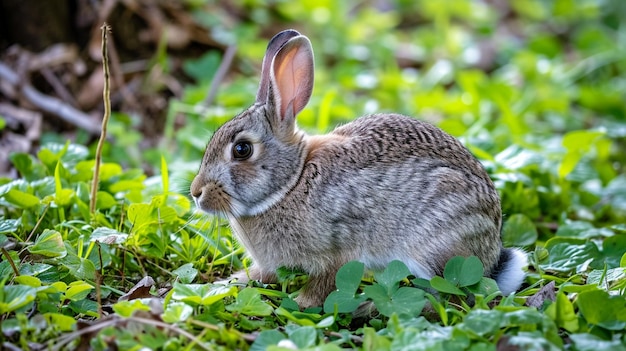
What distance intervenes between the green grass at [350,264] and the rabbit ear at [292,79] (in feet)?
2.34

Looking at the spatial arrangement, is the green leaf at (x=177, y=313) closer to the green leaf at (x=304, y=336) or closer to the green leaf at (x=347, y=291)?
the green leaf at (x=304, y=336)

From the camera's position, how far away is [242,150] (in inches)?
158

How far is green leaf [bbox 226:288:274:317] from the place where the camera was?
340 cm

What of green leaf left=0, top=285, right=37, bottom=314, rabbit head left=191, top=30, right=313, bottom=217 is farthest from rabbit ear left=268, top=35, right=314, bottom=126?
green leaf left=0, top=285, right=37, bottom=314

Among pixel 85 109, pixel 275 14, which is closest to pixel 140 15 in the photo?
pixel 85 109

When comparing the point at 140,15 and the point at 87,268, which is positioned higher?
the point at 140,15

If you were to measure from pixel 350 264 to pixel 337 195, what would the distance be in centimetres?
39

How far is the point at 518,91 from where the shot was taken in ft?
25.1

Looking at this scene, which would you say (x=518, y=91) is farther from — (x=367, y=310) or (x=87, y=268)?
(x=87, y=268)

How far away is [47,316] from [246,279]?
1200 millimetres

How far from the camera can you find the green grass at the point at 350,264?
3.16 m

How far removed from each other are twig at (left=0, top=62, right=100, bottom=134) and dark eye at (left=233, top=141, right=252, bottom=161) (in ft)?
7.91

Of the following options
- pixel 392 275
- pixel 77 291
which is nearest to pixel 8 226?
pixel 77 291

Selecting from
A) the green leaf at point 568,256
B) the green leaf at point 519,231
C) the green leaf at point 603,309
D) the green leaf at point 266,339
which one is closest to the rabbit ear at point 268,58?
the green leaf at point 266,339
